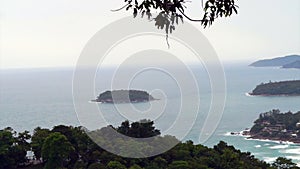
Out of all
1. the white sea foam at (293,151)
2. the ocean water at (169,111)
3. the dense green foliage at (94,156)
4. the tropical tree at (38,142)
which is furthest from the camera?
the white sea foam at (293,151)

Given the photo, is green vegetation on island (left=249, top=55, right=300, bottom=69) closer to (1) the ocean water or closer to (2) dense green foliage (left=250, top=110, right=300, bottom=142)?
(1) the ocean water

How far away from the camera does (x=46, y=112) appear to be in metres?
25.9

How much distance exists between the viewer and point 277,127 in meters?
19.4

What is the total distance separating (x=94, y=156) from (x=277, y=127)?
14.2 metres

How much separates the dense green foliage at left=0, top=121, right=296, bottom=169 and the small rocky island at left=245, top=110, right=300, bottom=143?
10109 millimetres

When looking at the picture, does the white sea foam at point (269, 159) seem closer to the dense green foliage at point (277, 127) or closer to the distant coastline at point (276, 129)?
the distant coastline at point (276, 129)

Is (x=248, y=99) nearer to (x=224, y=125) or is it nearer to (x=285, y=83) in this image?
(x=285, y=83)

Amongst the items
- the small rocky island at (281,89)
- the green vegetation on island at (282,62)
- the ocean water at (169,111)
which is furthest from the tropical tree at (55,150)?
the green vegetation on island at (282,62)

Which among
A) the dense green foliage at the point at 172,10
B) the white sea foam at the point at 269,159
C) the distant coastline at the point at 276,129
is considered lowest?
the white sea foam at the point at 269,159

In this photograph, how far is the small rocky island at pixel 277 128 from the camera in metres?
17.7

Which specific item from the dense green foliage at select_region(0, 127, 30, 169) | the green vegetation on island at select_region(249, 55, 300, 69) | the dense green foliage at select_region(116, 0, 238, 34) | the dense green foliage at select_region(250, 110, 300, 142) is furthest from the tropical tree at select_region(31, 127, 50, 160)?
the green vegetation on island at select_region(249, 55, 300, 69)

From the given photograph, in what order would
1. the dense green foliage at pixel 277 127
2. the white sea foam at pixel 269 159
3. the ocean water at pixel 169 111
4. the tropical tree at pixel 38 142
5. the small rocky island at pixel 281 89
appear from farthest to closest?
the small rocky island at pixel 281 89 → the dense green foliage at pixel 277 127 → the ocean water at pixel 169 111 → the white sea foam at pixel 269 159 → the tropical tree at pixel 38 142

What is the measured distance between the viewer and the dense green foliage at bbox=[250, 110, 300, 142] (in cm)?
1777

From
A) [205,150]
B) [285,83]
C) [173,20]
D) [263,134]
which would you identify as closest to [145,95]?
[263,134]
